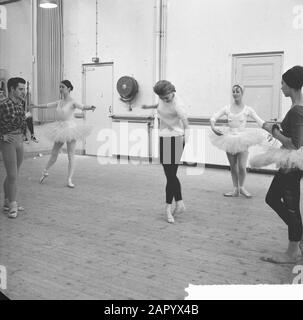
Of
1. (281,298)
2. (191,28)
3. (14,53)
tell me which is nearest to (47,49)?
(14,53)

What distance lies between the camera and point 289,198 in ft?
10.4

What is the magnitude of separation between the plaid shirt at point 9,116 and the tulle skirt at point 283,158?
2447mm

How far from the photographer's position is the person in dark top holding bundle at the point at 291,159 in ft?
9.89

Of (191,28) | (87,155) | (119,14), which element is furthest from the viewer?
(87,155)

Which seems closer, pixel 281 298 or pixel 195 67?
pixel 281 298

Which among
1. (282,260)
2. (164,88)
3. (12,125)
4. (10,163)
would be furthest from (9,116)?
(282,260)

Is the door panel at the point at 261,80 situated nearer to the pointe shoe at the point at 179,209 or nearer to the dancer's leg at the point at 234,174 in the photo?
the dancer's leg at the point at 234,174

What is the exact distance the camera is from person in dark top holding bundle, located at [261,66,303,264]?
3.01 meters

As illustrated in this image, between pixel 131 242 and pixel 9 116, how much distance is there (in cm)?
176

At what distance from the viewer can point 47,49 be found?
1046 cm

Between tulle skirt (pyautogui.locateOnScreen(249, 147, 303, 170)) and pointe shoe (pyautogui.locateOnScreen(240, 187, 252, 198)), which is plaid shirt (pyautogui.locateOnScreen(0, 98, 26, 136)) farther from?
pointe shoe (pyautogui.locateOnScreen(240, 187, 252, 198))

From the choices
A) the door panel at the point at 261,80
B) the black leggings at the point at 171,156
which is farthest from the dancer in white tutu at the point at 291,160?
the door panel at the point at 261,80

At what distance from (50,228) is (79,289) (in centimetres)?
157

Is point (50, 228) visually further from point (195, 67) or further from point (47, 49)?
point (47, 49)
